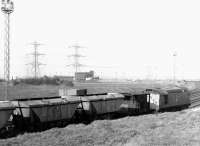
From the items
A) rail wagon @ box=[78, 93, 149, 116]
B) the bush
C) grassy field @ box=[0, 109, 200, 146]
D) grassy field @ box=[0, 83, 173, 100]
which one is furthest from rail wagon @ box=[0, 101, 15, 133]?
the bush

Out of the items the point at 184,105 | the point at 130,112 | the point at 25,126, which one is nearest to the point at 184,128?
the point at 130,112

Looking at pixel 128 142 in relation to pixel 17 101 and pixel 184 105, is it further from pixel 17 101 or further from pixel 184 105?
pixel 184 105

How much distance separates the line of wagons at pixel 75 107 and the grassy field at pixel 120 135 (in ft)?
4.94

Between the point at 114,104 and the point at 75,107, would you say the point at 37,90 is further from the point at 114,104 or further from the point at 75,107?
the point at 75,107

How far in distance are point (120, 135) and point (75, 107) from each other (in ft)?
19.1

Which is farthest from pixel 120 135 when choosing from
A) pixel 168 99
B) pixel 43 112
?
pixel 168 99

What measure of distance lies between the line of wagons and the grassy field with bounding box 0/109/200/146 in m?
1.51

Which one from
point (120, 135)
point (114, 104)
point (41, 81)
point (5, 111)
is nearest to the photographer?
point (5, 111)

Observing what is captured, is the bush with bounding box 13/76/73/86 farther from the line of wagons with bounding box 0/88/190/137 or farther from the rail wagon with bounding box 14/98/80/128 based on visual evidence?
the rail wagon with bounding box 14/98/80/128

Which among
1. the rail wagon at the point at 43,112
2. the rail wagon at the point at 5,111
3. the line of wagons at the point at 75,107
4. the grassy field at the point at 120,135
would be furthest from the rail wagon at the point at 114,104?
the rail wagon at the point at 5,111

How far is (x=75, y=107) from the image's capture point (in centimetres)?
2338

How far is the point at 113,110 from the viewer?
2742cm

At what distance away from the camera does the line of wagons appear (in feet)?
64.5

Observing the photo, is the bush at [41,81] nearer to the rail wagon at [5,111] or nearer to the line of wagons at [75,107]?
the line of wagons at [75,107]
